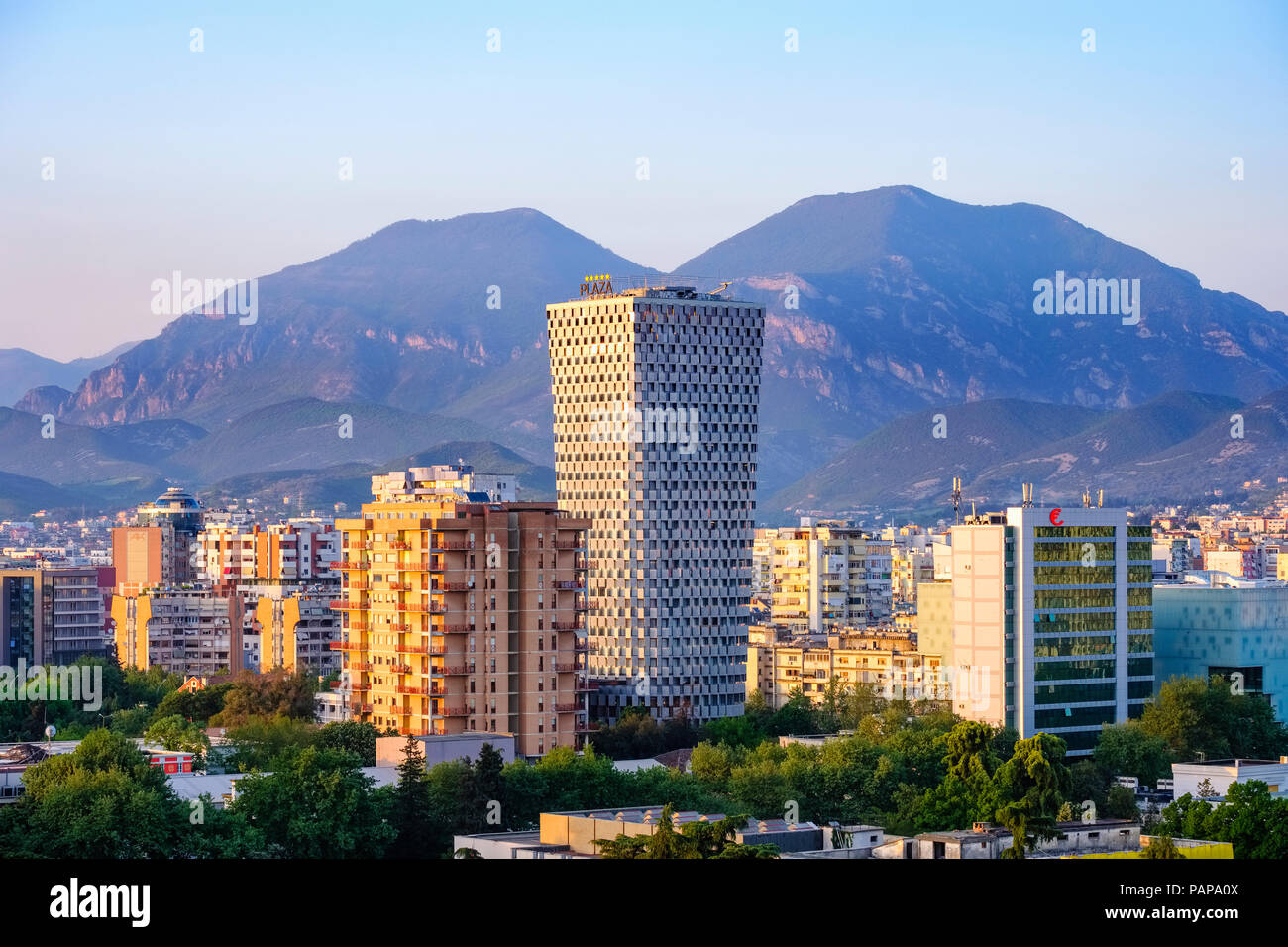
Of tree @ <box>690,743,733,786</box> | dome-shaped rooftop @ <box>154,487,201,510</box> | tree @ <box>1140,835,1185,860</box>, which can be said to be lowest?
tree @ <box>690,743,733,786</box>

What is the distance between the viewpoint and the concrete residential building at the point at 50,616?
4707 inches

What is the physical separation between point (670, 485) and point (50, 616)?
33.5 meters

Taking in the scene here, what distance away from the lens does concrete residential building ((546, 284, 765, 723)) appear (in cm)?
11181

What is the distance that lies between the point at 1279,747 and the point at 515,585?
28620mm

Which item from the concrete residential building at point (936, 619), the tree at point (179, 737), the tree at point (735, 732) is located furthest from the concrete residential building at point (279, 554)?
the tree at point (179, 737)

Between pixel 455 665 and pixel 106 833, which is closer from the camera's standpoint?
pixel 106 833

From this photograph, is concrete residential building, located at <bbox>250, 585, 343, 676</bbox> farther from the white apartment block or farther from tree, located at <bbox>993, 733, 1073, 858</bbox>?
tree, located at <bbox>993, 733, 1073, 858</bbox>

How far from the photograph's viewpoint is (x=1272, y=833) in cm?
5419

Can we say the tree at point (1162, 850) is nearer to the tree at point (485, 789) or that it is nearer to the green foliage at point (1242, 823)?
the green foliage at point (1242, 823)

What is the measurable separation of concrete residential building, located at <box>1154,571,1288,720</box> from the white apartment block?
1618 inches

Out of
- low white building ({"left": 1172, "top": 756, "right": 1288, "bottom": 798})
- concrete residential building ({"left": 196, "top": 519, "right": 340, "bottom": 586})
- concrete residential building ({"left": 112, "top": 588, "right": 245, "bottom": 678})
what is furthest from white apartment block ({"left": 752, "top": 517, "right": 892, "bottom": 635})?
low white building ({"left": 1172, "top": 756, "right": 1288, "bottom": 798})
